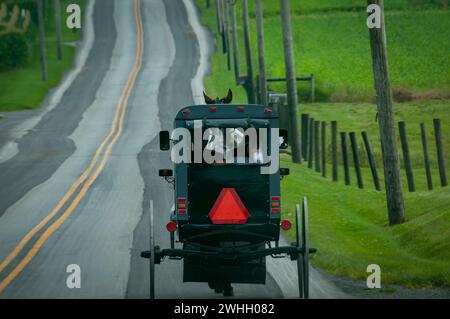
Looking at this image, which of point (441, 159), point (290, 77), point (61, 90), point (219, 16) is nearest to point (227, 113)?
point (441, 159)

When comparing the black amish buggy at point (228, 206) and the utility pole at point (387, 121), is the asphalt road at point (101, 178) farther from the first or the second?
the utility pole at point (387, 121)

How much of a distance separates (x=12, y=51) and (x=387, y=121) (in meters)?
49.4

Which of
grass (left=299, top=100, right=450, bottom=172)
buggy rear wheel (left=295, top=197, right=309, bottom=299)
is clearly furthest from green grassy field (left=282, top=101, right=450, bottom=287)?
grass (left=299, top=100, right=450, bottom=172)

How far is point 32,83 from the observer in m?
64.6

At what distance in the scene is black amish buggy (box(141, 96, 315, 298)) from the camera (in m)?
16.8

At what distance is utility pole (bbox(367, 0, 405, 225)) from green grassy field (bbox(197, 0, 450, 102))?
32.8 meters

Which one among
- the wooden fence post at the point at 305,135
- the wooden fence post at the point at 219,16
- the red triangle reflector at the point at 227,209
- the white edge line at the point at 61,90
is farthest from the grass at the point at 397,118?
the red triangle reflector at the point at 227,209

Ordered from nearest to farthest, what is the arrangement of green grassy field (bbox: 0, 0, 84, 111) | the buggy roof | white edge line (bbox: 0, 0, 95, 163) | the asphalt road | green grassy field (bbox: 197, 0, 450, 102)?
the buggy roof
the asphalt road
white edge line (bbox: 0, 0, 95, 163)
green grassy field (bbox: 0, 0, 84, 111)
green grassy field (bbox: 197, 0, 450, 102)

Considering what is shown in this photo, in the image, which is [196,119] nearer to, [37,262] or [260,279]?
[260,279]

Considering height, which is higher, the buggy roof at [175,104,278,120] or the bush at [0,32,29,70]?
the bush at [0,32,29,70]

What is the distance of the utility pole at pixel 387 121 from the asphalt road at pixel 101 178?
5079 mm

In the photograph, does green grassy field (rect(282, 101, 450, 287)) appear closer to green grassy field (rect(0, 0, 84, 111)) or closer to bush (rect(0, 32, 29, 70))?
green grassy field (rect(0, 0, 84, 111))

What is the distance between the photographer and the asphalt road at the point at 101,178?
18.8 metres
